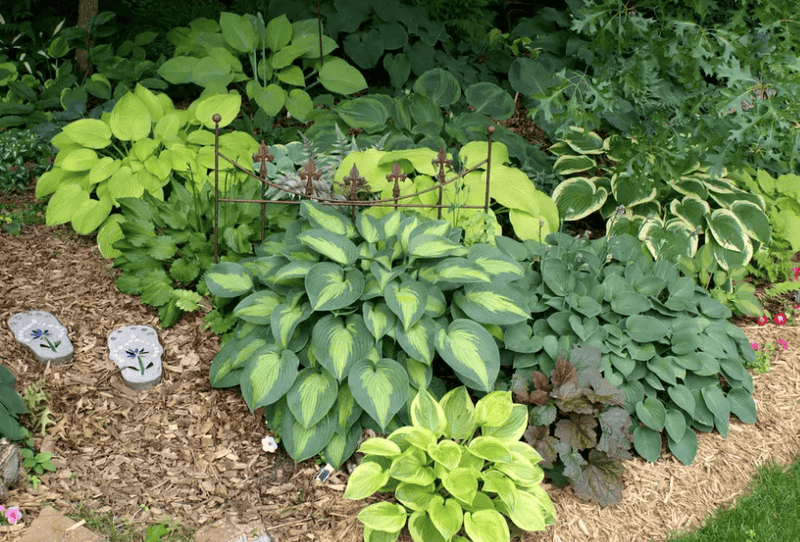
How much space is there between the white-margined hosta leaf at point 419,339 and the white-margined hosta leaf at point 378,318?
0.04m

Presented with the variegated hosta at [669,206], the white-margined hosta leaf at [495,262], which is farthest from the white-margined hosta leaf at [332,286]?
the variegated hosta at [669,206]

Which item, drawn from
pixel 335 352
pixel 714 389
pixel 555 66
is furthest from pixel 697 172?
pixel 335 352

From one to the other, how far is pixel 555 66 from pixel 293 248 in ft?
8.67

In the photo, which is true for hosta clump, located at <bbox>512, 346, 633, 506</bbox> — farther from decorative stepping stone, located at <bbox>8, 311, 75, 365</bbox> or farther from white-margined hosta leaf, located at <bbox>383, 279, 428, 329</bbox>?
decorative stepping stone, located at <bbox>8, 311, 75, 365</bbox>

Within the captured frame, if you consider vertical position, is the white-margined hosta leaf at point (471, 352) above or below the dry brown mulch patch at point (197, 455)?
above

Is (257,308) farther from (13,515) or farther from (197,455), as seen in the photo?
(13,515)

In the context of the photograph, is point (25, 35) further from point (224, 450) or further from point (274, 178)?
point (224, 450)

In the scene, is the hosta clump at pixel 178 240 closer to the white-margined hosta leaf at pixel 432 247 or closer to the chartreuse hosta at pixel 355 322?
the chartreuse hosta at pixel 355 322

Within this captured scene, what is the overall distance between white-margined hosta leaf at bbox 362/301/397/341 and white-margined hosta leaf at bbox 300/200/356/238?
0.43 m

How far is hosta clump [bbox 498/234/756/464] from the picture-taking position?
10.1ft

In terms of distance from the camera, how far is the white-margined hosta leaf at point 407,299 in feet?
9.36

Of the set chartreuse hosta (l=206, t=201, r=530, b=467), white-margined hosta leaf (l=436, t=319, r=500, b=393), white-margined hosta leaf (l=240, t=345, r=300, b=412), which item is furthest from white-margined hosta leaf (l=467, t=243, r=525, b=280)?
white-margined hosta leaf (l=240, t=345, r=300, b=412)

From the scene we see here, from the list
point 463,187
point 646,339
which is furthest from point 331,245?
point 646,339

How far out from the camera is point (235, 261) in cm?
359
